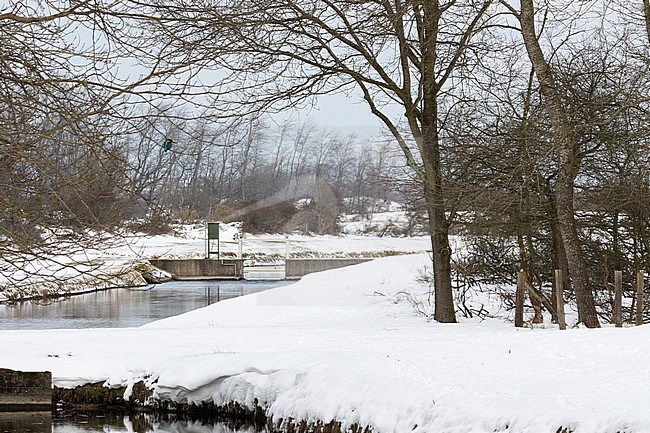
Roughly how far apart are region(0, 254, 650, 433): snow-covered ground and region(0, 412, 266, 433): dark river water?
0.37 metres

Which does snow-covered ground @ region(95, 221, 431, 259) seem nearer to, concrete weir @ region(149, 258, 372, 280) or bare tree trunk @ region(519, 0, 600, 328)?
concrete weir @ region(149, 258, 372, 280)

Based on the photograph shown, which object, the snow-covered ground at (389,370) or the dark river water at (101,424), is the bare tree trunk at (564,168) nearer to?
the snow-covered ground at (389,370)

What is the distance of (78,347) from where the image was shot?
14047mm

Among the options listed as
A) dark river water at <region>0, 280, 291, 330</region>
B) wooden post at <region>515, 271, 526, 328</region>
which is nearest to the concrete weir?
dark river water at <region>0, 280, 291, 330</region>

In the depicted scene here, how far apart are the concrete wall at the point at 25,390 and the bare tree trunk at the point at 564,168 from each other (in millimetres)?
8575

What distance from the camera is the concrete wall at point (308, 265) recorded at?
46844 mm

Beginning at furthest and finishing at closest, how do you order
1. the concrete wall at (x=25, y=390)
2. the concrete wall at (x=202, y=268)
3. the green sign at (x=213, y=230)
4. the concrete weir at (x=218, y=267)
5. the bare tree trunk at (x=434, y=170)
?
1. the green sign at (x=213, y=230)
2. the concrete wall at (x=202, y=268)
3. the concrete weir at (x=218, y=267)
4. the bare tree trunk at (x=434, y=170)
5. the concrete wall at (x=25, y=390)

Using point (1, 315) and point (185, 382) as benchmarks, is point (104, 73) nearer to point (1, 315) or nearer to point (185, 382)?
point (185, 382)

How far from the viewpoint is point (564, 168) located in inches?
593

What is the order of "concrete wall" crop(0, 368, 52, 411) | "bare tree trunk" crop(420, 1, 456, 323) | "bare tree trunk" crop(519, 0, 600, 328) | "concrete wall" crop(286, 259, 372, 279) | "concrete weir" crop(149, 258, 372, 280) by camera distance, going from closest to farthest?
"concrete wall" crop(0, 368, 52, 411), "bare tree trunk" crop(519, 0, 600, 328), "bare tree trunk" crop(420, 1, 456, 323), "concrete wall" crop(286, 259, 372, 279), "concrete weir" crop(149, 258, 372, 280)

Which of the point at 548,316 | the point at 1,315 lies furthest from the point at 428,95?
the point at 1,315

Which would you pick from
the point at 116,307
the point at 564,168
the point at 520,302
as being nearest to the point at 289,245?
the point at 116,307

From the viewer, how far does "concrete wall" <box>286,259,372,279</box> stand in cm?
4684

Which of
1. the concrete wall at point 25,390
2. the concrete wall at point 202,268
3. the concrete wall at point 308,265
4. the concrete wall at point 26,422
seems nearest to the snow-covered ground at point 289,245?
the concrete wall at point 202,268
